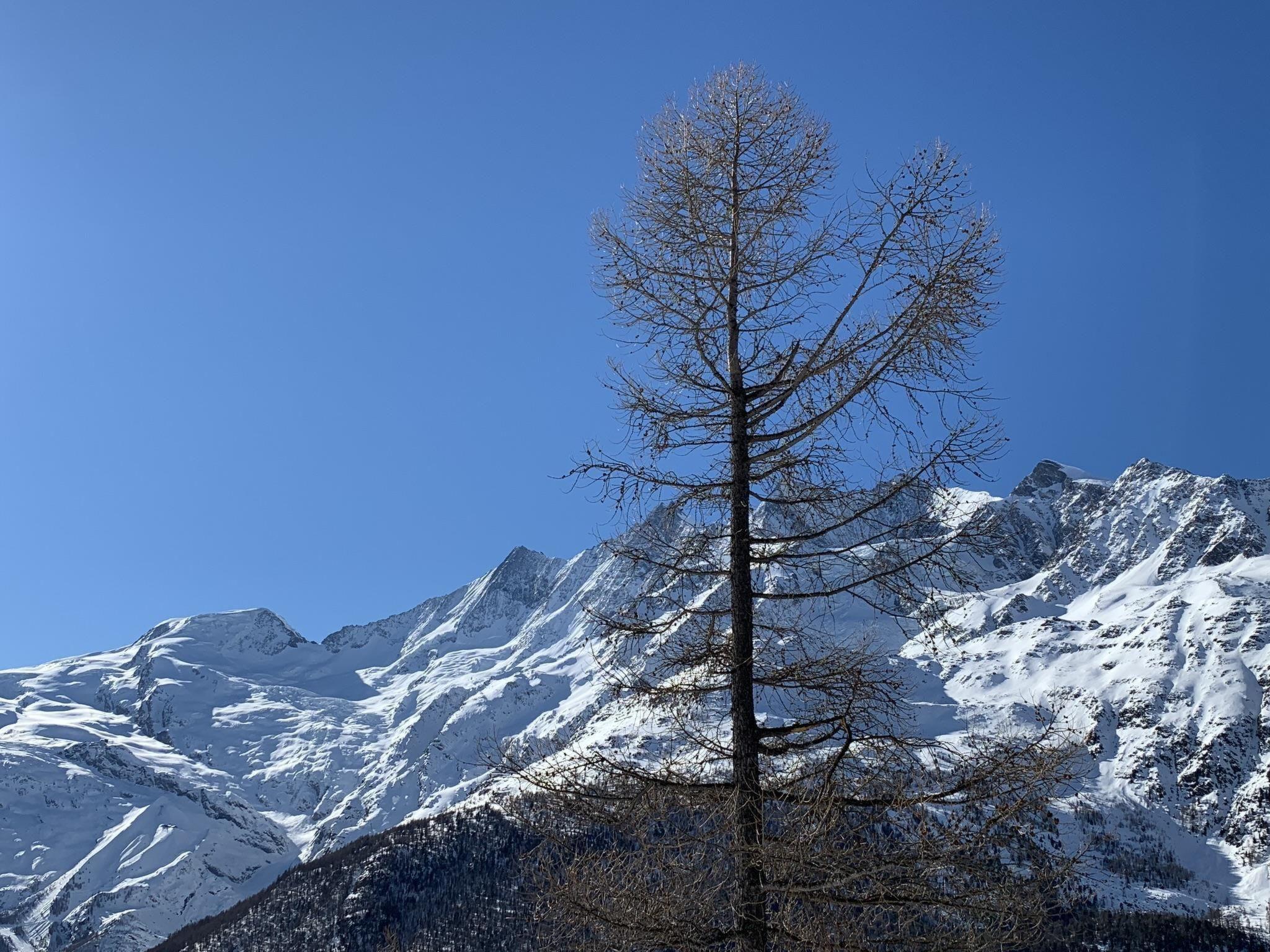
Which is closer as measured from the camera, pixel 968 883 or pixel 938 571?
pixel 968 883

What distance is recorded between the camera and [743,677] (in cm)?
827

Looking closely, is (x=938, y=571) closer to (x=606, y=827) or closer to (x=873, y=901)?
(x=873, y=901)

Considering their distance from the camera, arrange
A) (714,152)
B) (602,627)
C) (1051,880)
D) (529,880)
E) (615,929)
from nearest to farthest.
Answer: (1051,880), (615,929), (529,880), (602,627), (714,152)

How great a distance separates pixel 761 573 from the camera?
31.5 ft

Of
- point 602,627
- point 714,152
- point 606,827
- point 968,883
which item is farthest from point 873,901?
point 714,152

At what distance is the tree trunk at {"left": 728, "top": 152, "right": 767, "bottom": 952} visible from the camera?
7391 mm

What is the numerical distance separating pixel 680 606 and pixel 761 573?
3.83ft

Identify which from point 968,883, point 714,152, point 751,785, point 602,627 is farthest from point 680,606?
point 714,152

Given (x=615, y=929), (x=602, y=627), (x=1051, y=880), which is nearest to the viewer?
(x=1051, y=880)

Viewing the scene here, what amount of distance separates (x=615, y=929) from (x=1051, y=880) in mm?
3074

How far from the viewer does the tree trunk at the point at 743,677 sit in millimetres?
A: 7391

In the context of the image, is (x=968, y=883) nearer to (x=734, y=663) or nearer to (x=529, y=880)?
(x=734, y=663)

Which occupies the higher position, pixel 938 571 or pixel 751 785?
pixel 938 571

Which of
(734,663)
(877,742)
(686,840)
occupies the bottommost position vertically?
(686,840)
